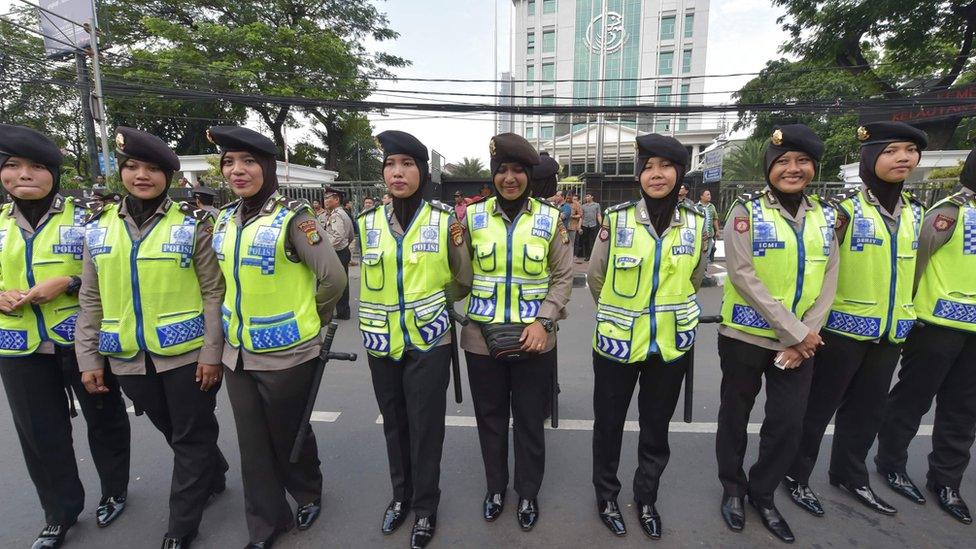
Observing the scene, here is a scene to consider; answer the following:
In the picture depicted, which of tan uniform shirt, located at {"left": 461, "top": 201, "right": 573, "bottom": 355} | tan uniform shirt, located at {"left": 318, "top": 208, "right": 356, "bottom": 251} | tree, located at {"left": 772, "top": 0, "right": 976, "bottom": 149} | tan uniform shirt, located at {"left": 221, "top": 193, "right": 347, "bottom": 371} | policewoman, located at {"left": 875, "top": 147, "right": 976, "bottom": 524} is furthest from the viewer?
tree, located at {"left": 772, "top": 0, "right": 976, "bottom": 149}

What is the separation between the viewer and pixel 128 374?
220cm

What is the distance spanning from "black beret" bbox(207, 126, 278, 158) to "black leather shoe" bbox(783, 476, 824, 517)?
331 centimetres

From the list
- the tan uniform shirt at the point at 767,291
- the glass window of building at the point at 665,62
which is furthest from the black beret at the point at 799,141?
the glass window of building at the point at 665,62

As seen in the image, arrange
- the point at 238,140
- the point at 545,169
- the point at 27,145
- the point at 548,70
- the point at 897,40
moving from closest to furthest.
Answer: the point at 238,140, the point at 27,145, the point at 545,169, the point at 897,40, the point at 548,70

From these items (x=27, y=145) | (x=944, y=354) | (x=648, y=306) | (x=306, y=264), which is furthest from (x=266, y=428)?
(x=944, y=354)

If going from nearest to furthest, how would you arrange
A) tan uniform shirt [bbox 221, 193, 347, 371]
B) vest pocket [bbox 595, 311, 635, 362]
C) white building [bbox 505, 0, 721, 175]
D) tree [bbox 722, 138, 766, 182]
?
tan uniform shirt [bbox 221, 193, 347, 371] < vest pocket [bbox 595, 311, 635, 362] < tree [bbox 722, 138, 766, 182] < white building [bbox 505, 0, 721, 175]

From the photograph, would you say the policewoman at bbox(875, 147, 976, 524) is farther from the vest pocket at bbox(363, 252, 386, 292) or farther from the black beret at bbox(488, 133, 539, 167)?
the vest pocket at bbox(363, 252, 386, 292)

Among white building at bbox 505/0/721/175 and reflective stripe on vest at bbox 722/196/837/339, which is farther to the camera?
white building at bbox 505/0/721/175

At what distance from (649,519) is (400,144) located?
226 centimetres

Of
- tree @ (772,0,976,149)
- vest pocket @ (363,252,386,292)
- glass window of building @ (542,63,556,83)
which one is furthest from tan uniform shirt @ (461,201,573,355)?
glass window of building @ (542,63,556,83)

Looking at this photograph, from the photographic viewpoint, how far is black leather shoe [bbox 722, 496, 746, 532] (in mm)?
2439

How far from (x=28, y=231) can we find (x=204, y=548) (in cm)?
174

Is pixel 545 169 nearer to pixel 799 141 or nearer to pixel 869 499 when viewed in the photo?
pixel 799 141

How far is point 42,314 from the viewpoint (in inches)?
88.1
